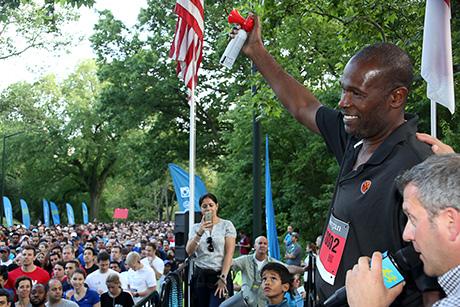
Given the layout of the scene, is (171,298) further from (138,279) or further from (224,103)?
(224,103)

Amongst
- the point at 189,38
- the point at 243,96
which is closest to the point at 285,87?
the point at 189,38

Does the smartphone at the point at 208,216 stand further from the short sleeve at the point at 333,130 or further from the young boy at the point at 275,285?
the short sleeve at the point at 333,130

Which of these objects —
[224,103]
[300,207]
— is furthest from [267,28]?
[224,103]

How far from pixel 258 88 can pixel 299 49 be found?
138 inches

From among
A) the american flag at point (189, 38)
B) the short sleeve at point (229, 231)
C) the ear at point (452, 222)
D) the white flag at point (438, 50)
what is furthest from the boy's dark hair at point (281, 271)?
the ear at point (452, 222)

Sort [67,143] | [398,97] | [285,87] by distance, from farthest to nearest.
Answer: [67,143] → [285,87] → [398,97]

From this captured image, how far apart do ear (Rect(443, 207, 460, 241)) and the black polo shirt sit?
64cm

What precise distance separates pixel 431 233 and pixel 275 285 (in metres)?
6.01

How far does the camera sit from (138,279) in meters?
12.6

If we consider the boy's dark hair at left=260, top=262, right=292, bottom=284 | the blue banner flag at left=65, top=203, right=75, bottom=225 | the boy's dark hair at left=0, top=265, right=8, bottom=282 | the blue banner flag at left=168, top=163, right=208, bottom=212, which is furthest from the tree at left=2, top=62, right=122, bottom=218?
the boy's dark hair at left=260, top=262, right=292, bottom=284

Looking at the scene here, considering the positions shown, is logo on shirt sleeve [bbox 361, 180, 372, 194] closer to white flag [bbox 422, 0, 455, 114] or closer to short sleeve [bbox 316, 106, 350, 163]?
short sleeve [bbox 316, 106, 350, 163]

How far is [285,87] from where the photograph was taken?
3.61 meters

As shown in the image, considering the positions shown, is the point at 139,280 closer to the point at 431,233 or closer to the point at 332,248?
the point at 332,248

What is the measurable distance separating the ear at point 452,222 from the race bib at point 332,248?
0.87 metres
